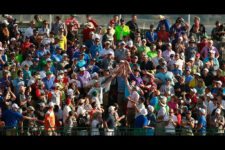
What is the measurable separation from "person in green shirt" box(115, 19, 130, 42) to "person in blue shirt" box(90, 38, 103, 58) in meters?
0.94

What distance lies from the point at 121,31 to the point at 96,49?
1487 mm

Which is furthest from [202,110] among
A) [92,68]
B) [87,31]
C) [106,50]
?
[87,31]

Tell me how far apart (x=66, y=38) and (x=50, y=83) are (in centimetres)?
309

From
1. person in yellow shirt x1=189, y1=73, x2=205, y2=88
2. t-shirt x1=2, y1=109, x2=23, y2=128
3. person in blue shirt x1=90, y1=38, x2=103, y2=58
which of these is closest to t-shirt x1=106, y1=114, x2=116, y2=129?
t-shirt x1=2, y1=109, x2=23, y2=128

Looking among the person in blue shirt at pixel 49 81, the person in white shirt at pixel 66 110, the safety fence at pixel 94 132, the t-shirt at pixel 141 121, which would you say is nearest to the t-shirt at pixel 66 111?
the person in white shirt at pixel 66 110

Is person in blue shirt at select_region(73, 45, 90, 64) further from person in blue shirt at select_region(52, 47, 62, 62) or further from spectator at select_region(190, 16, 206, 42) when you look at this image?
spectator at select_region(190, 16, 206, 42)

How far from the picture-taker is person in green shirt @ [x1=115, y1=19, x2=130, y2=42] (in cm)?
2856

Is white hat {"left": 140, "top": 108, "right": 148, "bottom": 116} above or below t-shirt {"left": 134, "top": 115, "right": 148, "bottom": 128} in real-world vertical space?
above

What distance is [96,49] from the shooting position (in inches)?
1082

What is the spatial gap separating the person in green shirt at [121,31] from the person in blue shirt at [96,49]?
94 centimetres

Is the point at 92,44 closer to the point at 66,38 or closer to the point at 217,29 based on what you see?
the point at 66,38

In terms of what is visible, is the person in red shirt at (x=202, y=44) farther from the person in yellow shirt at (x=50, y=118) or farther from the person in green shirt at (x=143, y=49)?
the person in yellow shirt at (x=50, y=118)

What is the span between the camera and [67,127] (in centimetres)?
A: 2203
